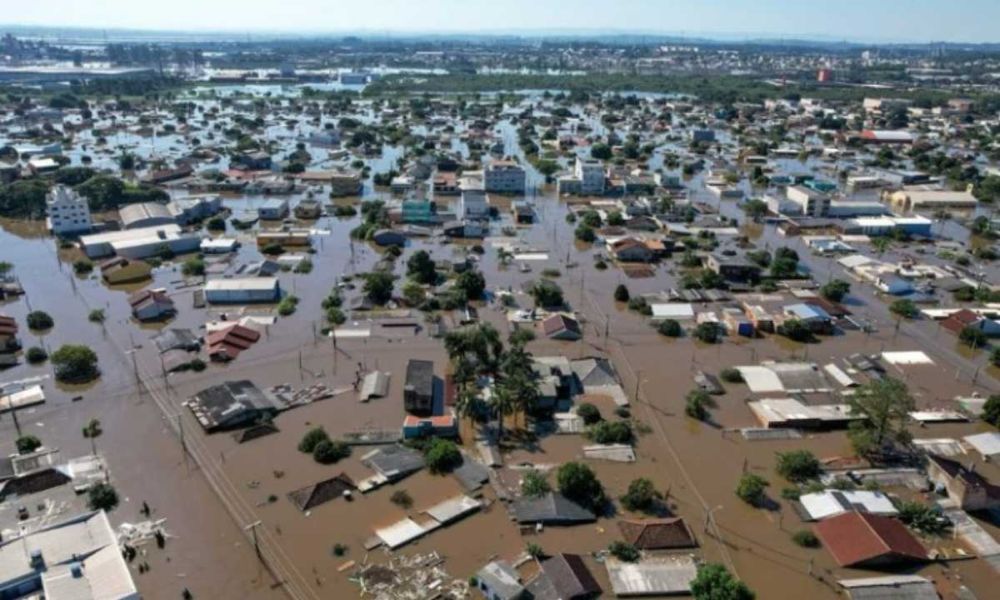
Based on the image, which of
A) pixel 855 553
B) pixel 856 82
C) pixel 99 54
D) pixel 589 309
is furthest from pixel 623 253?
pixel 99 54

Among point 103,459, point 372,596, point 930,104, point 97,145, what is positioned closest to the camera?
point 372,596

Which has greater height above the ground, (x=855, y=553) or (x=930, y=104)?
(x=930, y=104)

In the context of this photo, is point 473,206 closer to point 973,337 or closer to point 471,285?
point 471,285

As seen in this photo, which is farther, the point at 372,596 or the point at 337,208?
the point at 337,208

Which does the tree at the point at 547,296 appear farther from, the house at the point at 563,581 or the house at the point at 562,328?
the house at the point at 563,581

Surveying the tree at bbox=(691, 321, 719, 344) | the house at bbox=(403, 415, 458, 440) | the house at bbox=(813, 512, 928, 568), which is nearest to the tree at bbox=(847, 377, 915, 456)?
the house at bbox=(813, 512, 928, 568)

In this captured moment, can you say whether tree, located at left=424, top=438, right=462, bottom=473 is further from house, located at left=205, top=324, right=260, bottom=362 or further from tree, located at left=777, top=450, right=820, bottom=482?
house, located at left=205, top=324, right=260, bottom=362

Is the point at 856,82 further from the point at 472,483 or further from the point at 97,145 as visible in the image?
the point at 472,483

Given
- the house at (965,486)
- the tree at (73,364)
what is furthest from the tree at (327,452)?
the house at (965,486)
